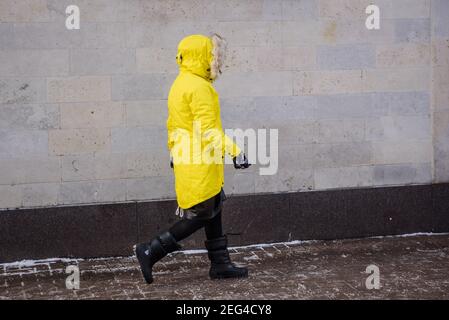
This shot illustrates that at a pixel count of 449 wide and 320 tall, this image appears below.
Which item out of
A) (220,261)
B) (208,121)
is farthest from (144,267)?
(208,121)

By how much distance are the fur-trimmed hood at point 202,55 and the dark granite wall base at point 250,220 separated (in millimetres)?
1735

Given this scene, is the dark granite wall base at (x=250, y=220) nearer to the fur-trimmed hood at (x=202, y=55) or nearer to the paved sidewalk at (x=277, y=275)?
the paved sidewalk at (x=277, y=275)

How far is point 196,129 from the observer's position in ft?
19.3

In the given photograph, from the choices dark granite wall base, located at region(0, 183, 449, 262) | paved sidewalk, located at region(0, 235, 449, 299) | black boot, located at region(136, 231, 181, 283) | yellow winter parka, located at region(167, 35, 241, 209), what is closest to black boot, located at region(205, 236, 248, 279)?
paved sidewalk, located at region(0, 235, 449, 299)

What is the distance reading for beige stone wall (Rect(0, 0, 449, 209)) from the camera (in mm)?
6953

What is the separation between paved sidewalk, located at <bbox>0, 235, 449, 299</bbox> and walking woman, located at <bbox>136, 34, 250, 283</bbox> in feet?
1.39

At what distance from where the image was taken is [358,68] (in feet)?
Result: 25.4

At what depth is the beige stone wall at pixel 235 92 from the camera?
6.95 meters

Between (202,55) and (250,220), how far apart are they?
2125mm

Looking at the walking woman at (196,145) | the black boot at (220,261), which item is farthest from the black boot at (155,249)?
the black boot at (220,261)

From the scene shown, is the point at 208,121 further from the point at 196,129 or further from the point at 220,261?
the point at 220,261

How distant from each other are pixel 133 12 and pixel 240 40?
1.06 m
